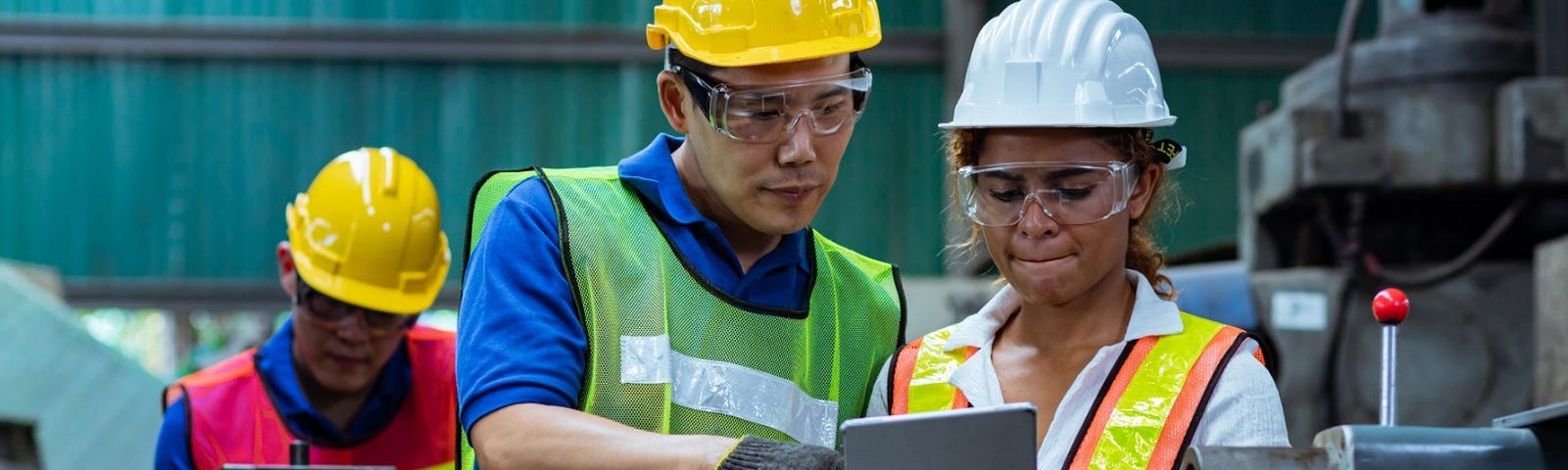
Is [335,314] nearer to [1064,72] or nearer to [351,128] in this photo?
[1064,72]

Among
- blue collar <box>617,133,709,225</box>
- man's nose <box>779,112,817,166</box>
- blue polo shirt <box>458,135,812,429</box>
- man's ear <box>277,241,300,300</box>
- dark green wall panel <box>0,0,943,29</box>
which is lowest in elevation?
man's ear <box>277,241,300,300</box>

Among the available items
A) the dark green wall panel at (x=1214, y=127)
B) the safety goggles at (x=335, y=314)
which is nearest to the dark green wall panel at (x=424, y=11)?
the dark green wall panel at (x=1214, y=127)

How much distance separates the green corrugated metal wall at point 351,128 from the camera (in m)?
9.25

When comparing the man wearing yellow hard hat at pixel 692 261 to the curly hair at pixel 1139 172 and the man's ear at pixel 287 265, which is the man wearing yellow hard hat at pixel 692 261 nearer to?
the curly hair at pixel 1139 172

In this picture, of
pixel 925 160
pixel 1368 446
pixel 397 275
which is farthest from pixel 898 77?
pixel 1368 446

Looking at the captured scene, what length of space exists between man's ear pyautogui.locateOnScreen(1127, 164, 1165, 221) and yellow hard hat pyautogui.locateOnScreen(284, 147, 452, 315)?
7.00ft

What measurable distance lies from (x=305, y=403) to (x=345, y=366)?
125mm

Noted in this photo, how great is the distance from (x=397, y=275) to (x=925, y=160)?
588 centimetres

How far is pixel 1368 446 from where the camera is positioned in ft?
4.89

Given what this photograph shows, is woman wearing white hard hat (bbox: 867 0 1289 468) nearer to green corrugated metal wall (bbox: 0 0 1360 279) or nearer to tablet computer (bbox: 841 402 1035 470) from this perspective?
tablet computer (bbox: 841 402 1035 470)

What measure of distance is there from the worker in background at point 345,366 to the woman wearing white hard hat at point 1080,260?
1898 millimetres

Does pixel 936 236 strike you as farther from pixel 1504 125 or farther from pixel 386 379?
pixel 386 379

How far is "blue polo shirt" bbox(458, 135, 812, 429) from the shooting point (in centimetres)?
207

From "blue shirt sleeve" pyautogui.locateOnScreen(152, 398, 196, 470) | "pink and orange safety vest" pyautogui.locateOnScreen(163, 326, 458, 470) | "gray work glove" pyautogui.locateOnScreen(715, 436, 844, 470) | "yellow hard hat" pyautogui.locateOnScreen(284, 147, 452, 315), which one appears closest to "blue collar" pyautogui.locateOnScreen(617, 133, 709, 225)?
"gray work glove" pyautogui.locateOnScreen(715, 436, 844, 470)
